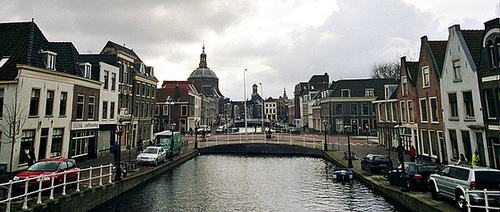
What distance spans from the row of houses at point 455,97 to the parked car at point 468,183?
347 inches

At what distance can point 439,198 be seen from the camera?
1285 centimetres

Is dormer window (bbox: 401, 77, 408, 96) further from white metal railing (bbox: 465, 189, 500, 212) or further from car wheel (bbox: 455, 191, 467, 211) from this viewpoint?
white metal railing (bbox: 465, 189, 500, 212)

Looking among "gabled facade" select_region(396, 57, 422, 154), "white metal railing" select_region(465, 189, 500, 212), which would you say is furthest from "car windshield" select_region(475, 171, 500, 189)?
"gabled facade" select_region(396, 57, 422, 154)

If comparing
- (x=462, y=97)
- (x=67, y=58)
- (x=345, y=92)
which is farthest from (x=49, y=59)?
(x=345, y=92)

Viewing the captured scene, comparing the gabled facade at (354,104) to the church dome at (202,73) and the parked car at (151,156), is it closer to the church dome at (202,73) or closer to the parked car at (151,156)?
the parked car at (151,156)

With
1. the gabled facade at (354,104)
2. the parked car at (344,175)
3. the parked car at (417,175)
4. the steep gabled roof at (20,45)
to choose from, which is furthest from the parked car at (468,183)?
the gabled facade at (354,104)

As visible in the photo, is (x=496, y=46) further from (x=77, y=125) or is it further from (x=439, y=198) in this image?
(x=77, y=125)

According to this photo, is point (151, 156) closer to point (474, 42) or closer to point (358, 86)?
point (474, 42)

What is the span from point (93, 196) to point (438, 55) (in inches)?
1242

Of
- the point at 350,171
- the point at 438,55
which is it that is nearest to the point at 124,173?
the point at 350,171

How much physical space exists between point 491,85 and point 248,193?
1860 centimetres

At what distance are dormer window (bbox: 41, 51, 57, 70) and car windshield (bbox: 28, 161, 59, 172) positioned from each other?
11.2 metres

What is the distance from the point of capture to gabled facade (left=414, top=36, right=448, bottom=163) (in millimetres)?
23875

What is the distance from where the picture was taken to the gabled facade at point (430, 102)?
23.9 metres
